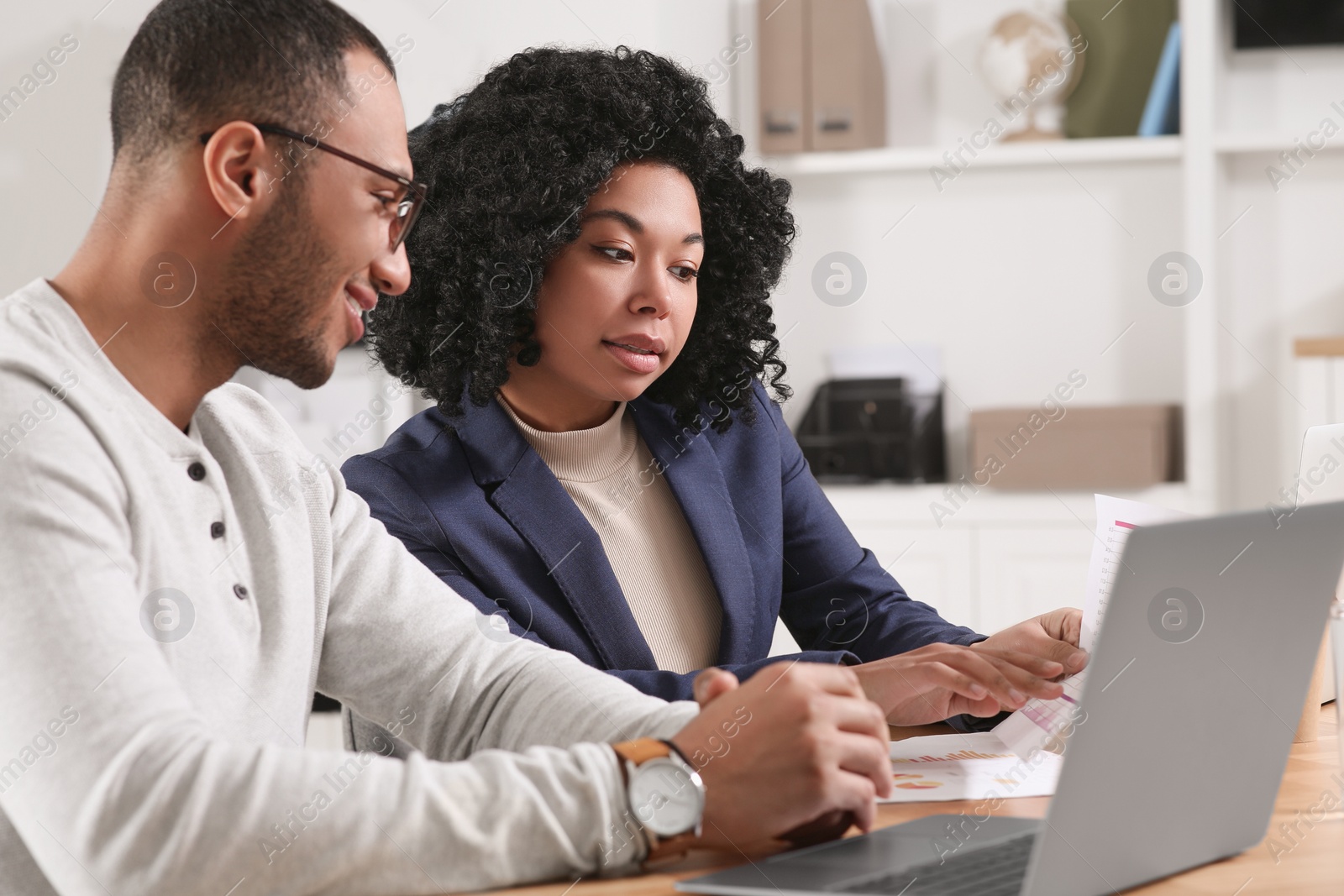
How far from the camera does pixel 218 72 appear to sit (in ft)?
3.27

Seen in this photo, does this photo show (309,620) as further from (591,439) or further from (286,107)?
Answer: (591,439)

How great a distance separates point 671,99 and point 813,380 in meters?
1.72

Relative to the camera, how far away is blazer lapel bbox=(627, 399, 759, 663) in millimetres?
1548

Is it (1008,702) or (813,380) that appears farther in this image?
(813,380)

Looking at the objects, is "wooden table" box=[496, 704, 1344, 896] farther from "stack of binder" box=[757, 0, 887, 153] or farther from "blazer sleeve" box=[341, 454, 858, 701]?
"stack of binder" box=[757, 0, 887, 153]

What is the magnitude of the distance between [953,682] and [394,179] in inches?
26.6

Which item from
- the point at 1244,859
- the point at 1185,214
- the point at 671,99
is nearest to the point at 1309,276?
the point at 1185,214

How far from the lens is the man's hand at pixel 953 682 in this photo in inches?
43.2

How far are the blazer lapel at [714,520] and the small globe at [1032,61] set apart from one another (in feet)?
6.08

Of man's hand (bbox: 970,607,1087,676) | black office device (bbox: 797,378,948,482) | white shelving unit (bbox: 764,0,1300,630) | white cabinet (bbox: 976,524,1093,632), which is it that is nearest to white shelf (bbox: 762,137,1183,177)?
white shelving unit (bbox: 764,0,1300,630)

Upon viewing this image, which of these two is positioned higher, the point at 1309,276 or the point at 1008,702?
the point at 1309,276

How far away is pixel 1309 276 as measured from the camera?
3.08 meters

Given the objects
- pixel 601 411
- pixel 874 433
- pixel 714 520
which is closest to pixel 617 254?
pixel 601 411

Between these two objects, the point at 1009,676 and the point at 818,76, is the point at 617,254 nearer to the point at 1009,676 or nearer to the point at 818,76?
the point at 1009,676
